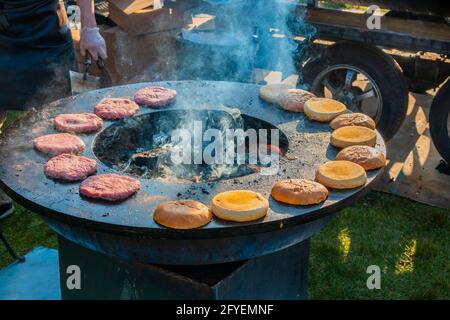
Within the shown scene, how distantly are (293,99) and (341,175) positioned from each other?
0.90 metres

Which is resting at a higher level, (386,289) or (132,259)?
(132,259)

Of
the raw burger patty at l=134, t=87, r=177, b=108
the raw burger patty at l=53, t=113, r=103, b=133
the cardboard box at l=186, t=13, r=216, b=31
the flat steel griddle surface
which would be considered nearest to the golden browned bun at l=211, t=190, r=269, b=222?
the flat steel griddle surface

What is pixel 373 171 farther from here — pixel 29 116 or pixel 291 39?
pixel 291 39

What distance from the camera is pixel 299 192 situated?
238 centimetres

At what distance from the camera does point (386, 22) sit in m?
5.60

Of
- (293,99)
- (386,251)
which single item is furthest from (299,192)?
(386,251)

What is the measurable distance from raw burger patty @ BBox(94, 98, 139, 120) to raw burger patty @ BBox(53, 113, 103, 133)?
70 millimetres

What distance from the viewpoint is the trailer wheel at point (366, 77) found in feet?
17.5

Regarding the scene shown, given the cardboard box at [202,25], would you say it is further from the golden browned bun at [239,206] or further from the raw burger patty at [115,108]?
the golden browned bun at [239,206]

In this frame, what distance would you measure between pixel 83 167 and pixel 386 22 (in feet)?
13.1

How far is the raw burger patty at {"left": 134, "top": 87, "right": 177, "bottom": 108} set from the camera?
11.1 feet

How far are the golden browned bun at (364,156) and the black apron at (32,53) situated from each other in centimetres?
238
